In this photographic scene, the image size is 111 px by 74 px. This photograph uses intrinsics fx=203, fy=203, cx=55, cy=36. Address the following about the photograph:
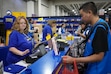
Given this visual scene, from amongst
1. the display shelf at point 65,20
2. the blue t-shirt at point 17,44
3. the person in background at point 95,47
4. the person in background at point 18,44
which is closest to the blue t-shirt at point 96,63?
the person in background at point 95,47

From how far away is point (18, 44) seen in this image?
3459 mm

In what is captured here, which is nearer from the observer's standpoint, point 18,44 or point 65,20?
point 18,44

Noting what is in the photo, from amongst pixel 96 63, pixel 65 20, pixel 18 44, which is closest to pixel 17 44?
pixel 18 44

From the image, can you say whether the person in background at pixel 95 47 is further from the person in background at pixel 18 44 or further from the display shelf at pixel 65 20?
the display shelf at pixel 65 20

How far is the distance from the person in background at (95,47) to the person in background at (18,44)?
137cm

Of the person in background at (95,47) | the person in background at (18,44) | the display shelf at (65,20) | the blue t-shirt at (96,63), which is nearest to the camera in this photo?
the person in background at (95,47)

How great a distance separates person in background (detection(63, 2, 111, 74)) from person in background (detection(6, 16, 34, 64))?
137cm

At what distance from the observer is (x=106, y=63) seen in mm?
2316

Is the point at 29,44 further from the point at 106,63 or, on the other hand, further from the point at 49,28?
the point at 49,28

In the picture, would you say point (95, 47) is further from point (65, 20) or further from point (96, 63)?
point (65, 20)

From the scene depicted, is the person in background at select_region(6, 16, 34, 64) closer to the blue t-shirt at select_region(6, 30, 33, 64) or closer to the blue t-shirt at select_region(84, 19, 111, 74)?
the blue t-shirt at select_region(6, 30, 33, 64)

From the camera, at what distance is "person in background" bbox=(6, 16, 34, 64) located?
341 centimetres

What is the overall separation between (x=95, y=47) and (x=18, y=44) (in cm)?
170

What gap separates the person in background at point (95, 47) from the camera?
83.0 inches
